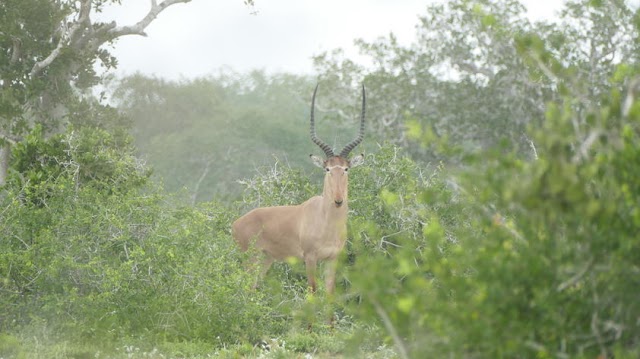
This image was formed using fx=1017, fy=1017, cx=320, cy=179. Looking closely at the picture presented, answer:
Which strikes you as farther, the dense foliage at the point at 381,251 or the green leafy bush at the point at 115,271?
the green leafy bush at the point at 115,271

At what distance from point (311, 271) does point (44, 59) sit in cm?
757

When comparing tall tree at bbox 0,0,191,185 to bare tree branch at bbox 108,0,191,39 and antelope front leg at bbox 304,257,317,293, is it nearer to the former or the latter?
bare tree branch at bbox 108,0,191,39

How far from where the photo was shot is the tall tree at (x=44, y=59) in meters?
15.9

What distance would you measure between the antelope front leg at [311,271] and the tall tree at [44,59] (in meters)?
5.84

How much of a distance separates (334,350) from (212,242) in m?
1.99

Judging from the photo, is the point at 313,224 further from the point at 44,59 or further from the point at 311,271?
the point at 44,59

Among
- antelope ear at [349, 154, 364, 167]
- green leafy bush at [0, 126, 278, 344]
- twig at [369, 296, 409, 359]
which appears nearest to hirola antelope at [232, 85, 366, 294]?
antelope ear at [349, 154, 364, 167]

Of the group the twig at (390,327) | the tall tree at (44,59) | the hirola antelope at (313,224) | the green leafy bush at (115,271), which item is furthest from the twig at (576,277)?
the tall tree at (44,59)

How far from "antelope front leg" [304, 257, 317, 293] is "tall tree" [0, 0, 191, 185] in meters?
5.84

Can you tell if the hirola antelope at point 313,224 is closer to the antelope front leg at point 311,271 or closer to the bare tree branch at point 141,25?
the antelope front leg at point 311,271

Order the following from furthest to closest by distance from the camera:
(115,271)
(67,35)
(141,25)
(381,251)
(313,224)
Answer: (141,25) < (67,35) < (313,224) < (381,251) < (115,271)

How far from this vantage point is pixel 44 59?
16.7m

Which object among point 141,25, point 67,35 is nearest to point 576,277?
point 67,35

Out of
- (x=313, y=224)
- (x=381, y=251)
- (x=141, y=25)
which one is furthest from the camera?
(x=141, y=25)
